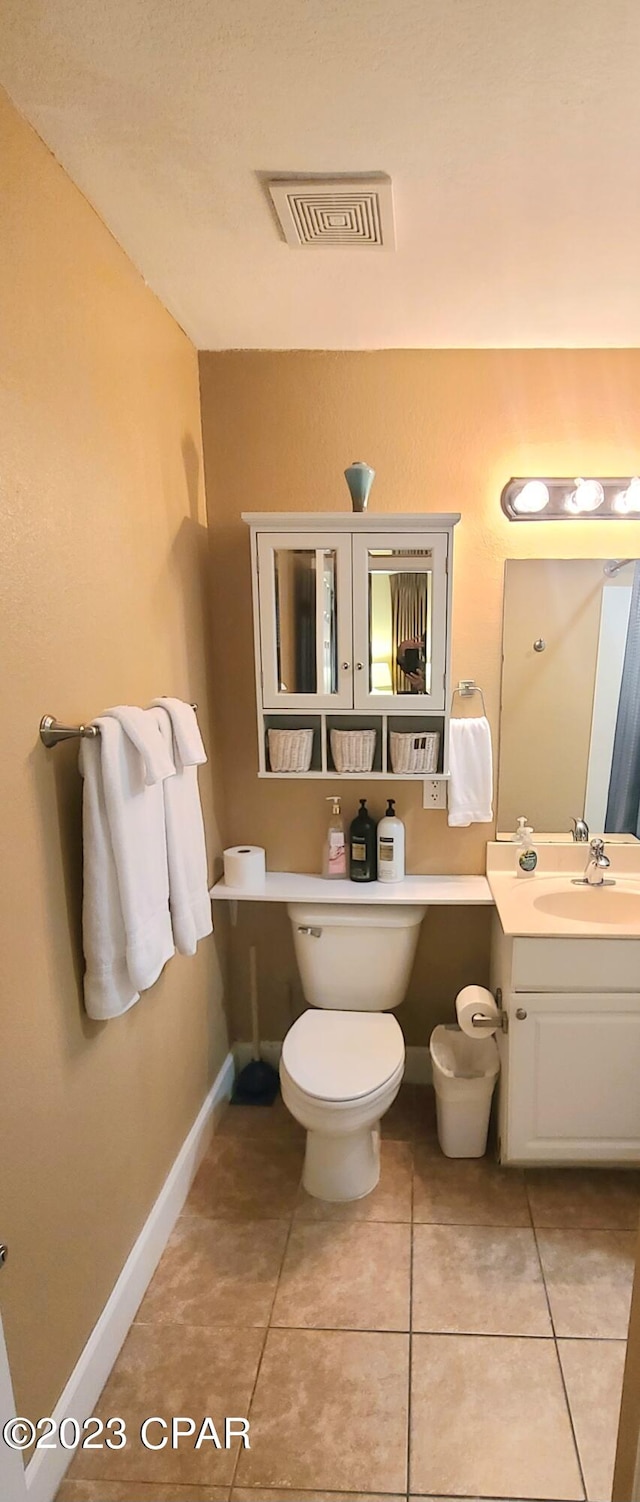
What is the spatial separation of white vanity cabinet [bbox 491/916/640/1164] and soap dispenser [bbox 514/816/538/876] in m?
0.34

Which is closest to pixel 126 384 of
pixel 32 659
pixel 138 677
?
pixel 138 677

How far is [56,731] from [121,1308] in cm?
127

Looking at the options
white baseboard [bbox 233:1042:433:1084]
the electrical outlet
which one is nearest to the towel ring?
the electrical outlet

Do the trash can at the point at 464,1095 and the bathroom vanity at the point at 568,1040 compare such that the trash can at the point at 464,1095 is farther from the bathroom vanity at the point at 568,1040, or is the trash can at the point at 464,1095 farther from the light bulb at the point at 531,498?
the light bulb at the point at 531,498

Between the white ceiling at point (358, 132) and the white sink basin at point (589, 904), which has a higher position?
the white ceiling at point (358, 132)

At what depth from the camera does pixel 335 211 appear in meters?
1.34

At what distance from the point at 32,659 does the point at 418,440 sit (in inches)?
54.6

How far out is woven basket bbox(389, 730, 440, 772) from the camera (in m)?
2.05

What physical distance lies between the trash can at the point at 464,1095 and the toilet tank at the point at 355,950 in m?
0.25

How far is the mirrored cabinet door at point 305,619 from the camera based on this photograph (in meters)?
1.95

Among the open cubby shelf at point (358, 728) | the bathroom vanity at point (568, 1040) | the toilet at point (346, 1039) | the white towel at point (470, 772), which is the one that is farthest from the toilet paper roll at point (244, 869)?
the bathroom vanity at point (568, 1040)

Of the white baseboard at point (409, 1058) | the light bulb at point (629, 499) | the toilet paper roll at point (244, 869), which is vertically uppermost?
the light bulb at point (629, 499)

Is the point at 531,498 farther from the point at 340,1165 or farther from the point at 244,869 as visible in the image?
the point at 340,1165

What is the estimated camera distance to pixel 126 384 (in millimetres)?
1532
